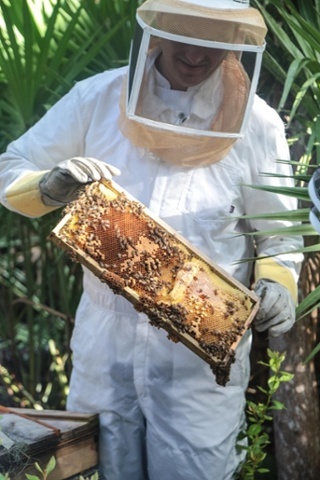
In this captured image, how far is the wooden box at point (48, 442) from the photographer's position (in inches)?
107

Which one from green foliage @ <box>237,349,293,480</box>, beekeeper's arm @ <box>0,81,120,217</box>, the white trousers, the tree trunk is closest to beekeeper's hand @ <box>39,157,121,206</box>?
beekeeper's arm @ <box>0,81,120,217</box>

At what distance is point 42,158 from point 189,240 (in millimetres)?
566

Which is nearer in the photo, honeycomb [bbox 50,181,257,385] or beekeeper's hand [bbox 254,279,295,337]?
honeycomb [bbox 50,181,257,385]

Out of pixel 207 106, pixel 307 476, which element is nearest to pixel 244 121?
pixel 207 106

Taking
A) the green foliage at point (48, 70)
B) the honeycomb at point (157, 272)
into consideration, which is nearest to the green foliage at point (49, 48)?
the green foliage at point (48, 70)

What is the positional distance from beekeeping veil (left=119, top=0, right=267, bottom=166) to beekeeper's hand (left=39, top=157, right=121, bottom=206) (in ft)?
0.67

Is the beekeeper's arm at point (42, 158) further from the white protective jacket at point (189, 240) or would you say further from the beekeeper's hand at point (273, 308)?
the beekeeper's hand at point (273, 308)

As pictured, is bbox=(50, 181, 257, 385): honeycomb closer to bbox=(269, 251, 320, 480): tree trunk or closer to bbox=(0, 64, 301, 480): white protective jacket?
bbox=(0, 64, 301, 480): white protective jacket

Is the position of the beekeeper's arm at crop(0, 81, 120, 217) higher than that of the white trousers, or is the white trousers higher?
the beekeeper's arm at crop(0, 81, 120, 217)

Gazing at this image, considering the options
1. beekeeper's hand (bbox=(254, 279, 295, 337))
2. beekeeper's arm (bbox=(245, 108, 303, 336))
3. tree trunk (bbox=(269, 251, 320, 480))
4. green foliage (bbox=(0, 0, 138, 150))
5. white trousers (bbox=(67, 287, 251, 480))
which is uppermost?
green foliage (bbox=(0, 0, 138, 150))

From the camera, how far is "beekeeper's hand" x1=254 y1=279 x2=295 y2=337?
2.96 meters

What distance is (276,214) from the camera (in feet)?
9.12

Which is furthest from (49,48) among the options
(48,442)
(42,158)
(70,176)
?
(48,442)

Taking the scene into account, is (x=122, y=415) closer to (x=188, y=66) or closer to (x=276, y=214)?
(x=276, y=214)
